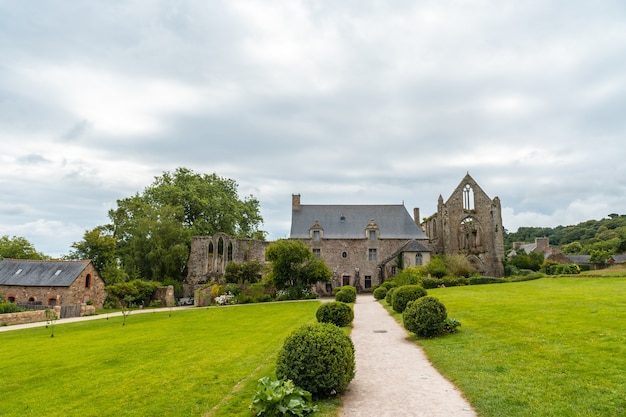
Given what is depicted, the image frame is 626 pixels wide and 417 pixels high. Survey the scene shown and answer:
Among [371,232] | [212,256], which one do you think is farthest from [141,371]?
[371,232]

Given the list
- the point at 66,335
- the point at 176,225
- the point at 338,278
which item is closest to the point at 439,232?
the point at 338,278

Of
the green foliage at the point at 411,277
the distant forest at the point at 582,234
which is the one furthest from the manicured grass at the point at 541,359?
the distant forest at the point at 582,234

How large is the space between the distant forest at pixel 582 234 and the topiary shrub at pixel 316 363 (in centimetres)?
7655

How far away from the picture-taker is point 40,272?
34031mm

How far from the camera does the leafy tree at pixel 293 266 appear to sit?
36031 millimetres

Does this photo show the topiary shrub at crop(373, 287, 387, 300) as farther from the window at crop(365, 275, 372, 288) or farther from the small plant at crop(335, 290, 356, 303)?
the window at crop(365, 275, 372, 288)

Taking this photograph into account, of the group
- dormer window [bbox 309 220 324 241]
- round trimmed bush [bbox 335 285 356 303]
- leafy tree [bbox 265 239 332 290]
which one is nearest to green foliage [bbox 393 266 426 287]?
round trimmed bush [bbox 335 285 356 303]

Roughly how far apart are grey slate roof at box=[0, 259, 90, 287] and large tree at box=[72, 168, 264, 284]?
572 cm

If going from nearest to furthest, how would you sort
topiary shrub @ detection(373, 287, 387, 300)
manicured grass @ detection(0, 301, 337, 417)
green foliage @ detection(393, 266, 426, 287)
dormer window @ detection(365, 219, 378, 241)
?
1. manicured grass @ detection(0, 301, 337, 417)
2. topiary shrub @ detection(373, 287, 387, 300)
3. green foliage @ detection(393, 266, 426, 287)
4. dormer window @ detection(365, 219, 378, 241)

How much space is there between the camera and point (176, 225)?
44344mm

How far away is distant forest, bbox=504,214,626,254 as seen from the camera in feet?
253

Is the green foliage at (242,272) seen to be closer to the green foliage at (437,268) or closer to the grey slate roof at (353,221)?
the grey slate roof at (353,221)

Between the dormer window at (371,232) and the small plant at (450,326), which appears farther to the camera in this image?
the dormer window at (371,232)

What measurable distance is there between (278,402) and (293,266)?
30.2m
